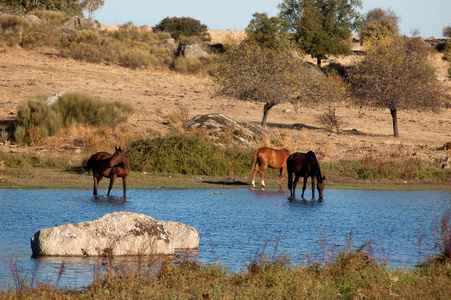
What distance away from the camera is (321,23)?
216ft

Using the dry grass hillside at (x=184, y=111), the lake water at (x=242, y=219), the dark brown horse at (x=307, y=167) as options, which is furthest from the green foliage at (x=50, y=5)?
the dark brown horse at (x=307, y=167)

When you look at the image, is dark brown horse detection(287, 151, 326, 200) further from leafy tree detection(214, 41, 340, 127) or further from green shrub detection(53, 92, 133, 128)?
leafy tree detection(214, 41, 340, 127)

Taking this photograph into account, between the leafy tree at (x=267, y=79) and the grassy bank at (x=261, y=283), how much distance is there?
2482 cm

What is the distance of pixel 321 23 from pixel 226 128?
A: 40124 mm

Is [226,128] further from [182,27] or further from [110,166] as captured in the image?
[182,27]

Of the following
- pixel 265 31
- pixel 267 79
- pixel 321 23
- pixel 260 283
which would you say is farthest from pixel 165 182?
pixel 321 23

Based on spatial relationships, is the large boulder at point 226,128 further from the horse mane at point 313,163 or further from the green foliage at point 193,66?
the green foliage at point 193,66

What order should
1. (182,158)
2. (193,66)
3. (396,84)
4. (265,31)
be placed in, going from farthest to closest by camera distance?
1. (265,31)
2. (193,66)
3. (396,84)
4. (182,158)

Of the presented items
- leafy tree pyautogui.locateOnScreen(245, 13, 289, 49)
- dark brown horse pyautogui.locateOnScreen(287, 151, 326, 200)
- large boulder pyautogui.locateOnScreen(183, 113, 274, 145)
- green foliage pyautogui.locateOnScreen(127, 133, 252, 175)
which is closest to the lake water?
dark brown horse pyautogui.locateOnScreen(287, 151, 326, 200)

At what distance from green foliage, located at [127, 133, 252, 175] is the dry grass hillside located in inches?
94.9

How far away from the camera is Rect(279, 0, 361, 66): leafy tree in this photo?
63.5 m

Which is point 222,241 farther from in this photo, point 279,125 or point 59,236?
point 279,125

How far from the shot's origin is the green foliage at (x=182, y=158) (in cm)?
2383

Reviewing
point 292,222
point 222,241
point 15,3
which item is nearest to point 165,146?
point 292,222
